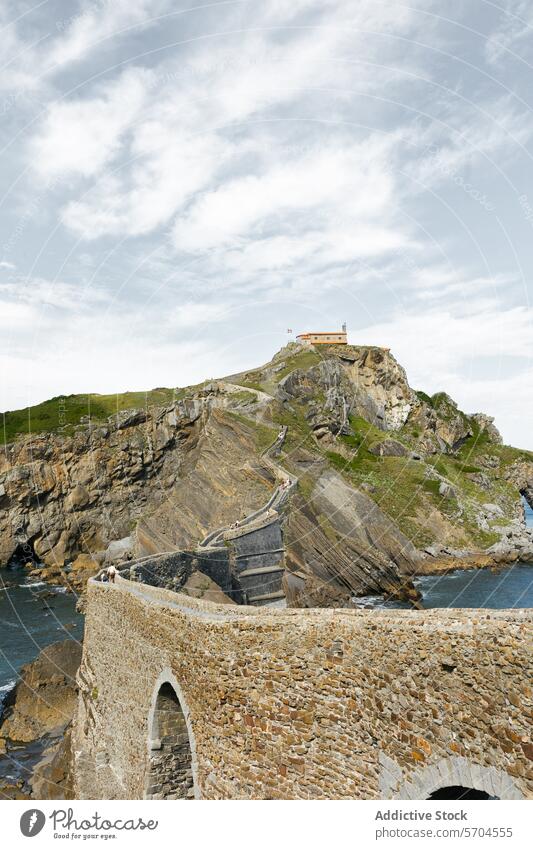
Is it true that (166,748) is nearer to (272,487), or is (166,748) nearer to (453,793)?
(453,793)

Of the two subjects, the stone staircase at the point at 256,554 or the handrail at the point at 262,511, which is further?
the stone staircase at the point at 256,554

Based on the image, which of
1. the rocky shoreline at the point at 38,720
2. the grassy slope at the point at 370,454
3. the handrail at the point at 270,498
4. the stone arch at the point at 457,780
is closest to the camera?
the stone arch at the point at 457,780

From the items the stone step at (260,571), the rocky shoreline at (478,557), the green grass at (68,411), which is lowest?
the rocky shoreline at (478,557)

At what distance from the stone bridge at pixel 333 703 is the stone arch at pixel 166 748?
1.3 inches

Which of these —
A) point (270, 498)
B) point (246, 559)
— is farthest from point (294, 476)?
point (246, 559)

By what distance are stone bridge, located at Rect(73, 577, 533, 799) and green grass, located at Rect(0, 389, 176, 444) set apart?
306ft

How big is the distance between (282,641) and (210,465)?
2332 inches

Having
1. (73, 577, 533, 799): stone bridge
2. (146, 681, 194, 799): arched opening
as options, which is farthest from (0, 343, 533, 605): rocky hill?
(73, 577, 533, 799): stone bridge

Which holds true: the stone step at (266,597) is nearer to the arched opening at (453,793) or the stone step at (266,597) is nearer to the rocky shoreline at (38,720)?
the rocky shoreline at (38,720)

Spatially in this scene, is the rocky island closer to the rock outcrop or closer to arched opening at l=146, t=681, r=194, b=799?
the rock outcrop

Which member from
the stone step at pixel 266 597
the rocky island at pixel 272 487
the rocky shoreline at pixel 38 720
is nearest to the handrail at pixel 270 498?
the rocky island at pixel 272 487

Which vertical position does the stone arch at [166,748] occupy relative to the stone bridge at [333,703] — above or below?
below

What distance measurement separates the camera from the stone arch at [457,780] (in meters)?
7.04
